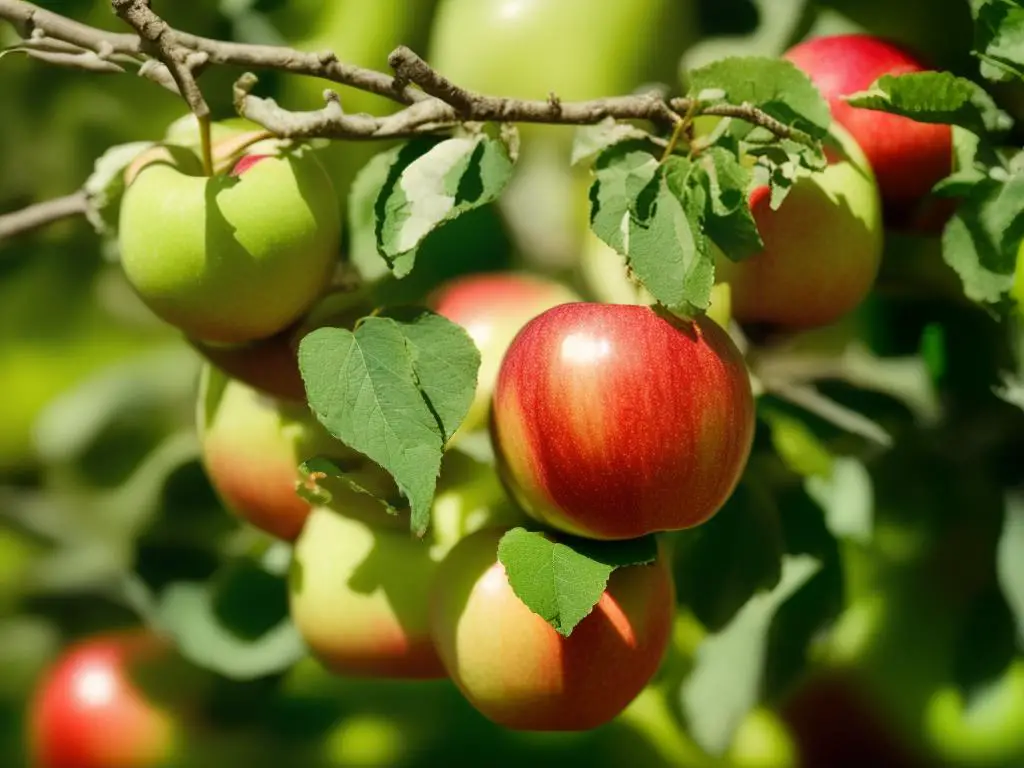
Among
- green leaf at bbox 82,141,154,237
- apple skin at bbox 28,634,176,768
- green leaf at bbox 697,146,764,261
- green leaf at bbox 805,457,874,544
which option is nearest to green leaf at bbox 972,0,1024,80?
green leaf at bbox 697,146,764,261

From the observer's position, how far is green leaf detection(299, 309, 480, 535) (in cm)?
37

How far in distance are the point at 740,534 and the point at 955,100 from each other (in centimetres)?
21

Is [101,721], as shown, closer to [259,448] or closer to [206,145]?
[259,448]

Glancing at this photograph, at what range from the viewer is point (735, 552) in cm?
53

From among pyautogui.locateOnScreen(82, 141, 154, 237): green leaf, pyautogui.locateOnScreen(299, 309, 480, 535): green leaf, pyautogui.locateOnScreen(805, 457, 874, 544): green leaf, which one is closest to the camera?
pyautogui.locateOnScreen(299, 309, 480, 535): green leaf

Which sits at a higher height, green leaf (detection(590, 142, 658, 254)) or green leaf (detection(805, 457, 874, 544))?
green leaf (detection(590, 142, 658, 254))

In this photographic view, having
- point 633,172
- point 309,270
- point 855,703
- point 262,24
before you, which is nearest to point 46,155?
point 262,24

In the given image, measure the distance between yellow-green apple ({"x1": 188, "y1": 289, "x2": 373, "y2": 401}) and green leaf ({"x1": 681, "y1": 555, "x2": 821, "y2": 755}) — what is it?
0.81 feet

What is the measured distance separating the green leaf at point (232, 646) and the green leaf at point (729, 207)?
325 millimetres

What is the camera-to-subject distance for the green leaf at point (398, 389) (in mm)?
369

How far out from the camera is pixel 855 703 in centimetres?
65

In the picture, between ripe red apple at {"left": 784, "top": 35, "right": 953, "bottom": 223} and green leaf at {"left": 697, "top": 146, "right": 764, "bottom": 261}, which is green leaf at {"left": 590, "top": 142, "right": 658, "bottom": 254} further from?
ripe red apple at {"left": 784, "top": 35, "right": 953, "bottom": 223}

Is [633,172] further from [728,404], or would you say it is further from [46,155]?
[46,155]

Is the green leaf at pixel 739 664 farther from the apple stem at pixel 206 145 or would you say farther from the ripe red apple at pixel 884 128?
the apple stem at pixel 206 145
